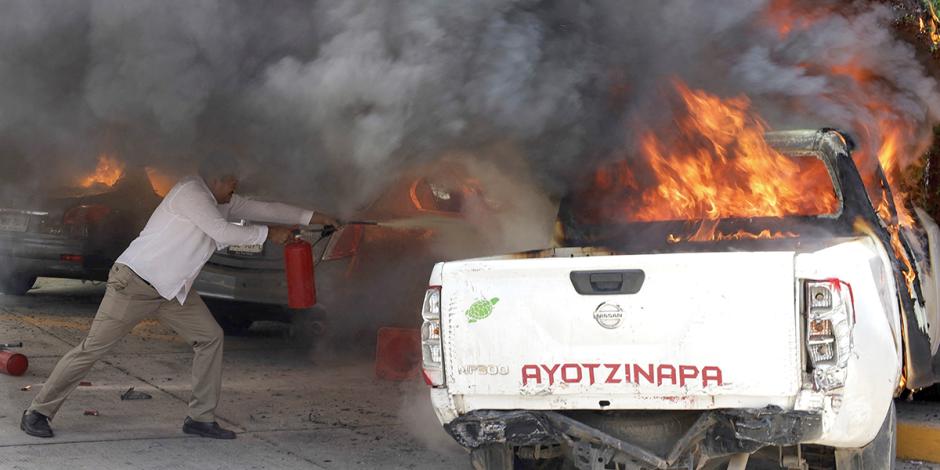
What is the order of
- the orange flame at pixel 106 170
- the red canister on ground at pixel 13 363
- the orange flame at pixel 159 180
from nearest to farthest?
the orange flame at pixel 106 170, the orange flame at pixel 159 180, the red canister on ground at pixel 13 363

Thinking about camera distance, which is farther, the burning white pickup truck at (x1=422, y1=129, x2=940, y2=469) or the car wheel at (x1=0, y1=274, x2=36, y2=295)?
the car wheel at (x1=0, y1=274, x2=36, y2=295)

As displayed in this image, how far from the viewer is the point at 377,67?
6375mm

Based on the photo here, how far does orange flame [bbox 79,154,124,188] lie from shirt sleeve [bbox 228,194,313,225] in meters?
0.81

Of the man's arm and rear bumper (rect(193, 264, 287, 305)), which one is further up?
the man's arm

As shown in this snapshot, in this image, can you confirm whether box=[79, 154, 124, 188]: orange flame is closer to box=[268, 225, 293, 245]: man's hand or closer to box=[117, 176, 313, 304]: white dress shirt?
box=[117, 176, 313, 304]: white dress shirt

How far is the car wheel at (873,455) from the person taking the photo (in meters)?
4.88

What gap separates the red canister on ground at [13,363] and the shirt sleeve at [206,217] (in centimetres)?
212

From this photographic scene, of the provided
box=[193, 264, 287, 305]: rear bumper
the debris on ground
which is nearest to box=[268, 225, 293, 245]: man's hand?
the debris on ground

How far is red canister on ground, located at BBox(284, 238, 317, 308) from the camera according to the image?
7.02 metres

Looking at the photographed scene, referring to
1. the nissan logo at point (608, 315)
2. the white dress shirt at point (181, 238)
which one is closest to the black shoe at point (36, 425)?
the white dress shirt at point (181, 238)

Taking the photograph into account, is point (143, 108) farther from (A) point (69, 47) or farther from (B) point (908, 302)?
(B) point (908, 302)

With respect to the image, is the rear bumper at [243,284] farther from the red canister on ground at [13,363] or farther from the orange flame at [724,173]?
the orange flame at [724,173]

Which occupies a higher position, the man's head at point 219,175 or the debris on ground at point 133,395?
the man's head at point 219,175

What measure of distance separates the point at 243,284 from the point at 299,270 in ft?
7.04
